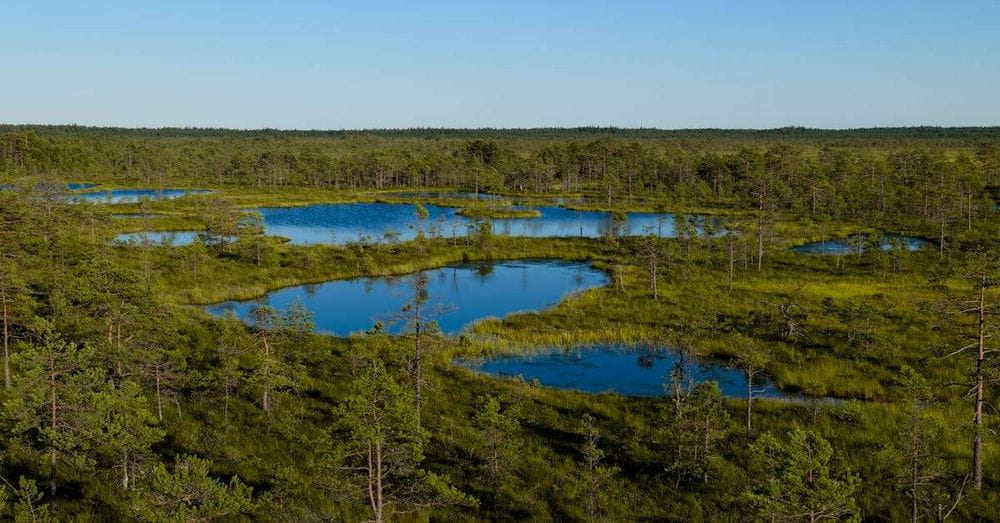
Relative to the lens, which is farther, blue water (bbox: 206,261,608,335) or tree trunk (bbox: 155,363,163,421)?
blue water (bbox: 206,261,608,335)

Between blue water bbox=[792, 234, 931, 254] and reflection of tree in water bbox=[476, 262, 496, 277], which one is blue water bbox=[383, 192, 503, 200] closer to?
reflection of tree in water bbox=[476, 262, 496, 277]

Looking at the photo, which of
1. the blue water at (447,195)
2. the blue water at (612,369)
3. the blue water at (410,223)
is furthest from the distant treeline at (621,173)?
the blue water at (612,369)

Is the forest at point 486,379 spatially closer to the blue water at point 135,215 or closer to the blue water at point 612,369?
the blue water at point 612,369

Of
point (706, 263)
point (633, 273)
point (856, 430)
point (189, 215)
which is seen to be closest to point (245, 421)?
point (856, 430)

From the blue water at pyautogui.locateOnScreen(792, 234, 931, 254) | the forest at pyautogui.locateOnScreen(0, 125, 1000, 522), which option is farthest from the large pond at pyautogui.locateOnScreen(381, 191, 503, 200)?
the blue water at pyautogui.locateOnScreen(792, 234, 931, 254)

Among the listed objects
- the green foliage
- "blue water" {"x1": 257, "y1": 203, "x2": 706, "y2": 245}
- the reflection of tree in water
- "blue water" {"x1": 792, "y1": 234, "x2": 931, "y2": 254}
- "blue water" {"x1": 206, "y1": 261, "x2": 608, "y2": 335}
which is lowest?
"blue water" {"x1": 206, "y1": 261, "x2": 608, "y2": 335}

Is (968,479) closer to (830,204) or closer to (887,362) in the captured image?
(887,362)
